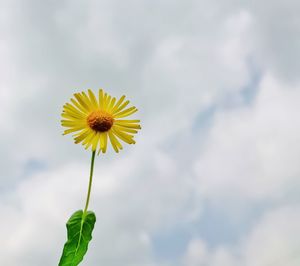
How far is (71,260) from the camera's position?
3674mm

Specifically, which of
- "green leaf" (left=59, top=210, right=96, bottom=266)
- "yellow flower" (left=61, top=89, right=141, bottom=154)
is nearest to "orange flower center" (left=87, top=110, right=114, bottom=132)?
"yellow flower" (left=61, top=89, right=141, bottom=154)

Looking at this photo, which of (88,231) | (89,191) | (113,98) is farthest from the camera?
(113,98)

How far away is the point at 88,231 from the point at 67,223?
0.25 meters

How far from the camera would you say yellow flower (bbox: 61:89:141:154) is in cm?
412

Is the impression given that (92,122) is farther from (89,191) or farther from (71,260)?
(71,260)

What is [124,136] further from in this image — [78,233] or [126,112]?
[78,233]

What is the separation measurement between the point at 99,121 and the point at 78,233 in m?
1.22

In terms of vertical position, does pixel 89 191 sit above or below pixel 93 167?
below

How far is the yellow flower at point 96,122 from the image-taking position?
4.12 m

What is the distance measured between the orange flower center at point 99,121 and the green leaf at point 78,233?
927 millimetres

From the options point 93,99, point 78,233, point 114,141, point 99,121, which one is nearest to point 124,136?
point 114,141

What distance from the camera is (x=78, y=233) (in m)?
3.98

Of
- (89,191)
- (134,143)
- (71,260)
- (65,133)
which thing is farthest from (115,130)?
(71,260)

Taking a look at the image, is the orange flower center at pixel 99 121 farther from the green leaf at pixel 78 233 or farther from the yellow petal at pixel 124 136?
the green leaf at pixel 78 233
